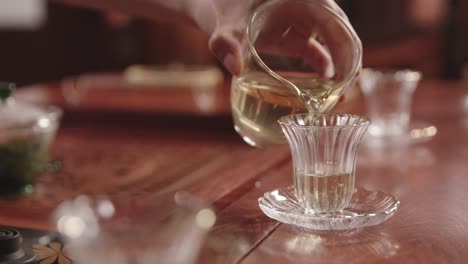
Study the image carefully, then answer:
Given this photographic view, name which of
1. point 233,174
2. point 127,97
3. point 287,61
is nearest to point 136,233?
point 287,61

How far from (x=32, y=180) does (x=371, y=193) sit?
0.75m

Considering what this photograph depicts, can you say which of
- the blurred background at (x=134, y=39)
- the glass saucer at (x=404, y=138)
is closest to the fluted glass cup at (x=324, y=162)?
the glass saucer at (x=404, y=138)

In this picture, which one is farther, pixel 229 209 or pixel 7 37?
pixel 7 37

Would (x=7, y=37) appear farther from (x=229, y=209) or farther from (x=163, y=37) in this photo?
(x=229, y=209)

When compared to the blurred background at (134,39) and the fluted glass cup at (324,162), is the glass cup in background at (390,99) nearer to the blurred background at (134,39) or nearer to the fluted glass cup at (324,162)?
the fluted glass cup at (324,162)

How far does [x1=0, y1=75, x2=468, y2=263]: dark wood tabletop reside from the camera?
0.85m

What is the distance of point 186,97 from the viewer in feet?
7.84

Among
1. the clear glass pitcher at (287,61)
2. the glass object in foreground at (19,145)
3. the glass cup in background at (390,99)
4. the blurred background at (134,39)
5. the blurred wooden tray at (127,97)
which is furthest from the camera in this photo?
the blurred background at (134,39)

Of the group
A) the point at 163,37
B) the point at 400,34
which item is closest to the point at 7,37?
the point at 163,37

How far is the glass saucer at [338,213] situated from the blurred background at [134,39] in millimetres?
3287

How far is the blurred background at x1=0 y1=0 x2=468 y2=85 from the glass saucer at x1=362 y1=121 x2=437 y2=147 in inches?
106

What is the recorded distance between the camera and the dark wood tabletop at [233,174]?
33.6 inches

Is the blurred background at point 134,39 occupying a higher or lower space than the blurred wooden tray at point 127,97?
higher

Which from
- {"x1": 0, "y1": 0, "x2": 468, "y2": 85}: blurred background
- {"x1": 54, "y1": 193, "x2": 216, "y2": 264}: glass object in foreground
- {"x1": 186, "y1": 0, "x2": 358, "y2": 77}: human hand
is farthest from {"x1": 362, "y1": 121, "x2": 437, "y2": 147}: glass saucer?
{"x1": 0, "y1": 0, "x2": 468, "y2": 85}: blurred background
